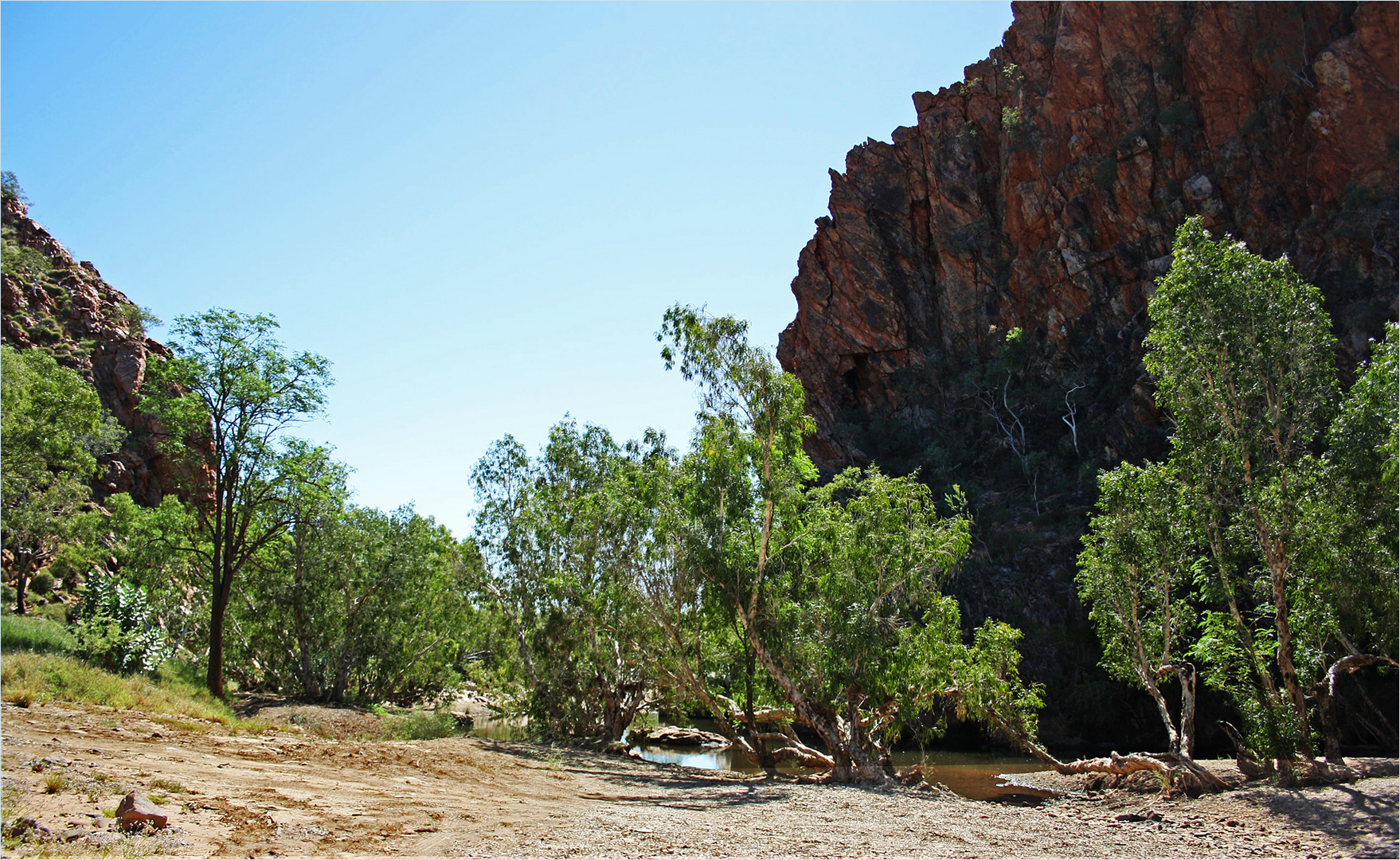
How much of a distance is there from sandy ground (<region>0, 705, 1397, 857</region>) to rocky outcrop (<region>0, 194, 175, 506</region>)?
48.4 metres

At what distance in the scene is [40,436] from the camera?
23.4 m

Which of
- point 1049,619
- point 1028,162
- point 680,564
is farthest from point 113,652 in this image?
point 1028,162

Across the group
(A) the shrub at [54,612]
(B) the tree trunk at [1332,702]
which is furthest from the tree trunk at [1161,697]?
(A) the shrub at [54,612]

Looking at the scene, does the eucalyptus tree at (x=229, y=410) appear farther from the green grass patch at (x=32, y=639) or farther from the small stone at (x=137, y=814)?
the small stone at (x=137, y=814)

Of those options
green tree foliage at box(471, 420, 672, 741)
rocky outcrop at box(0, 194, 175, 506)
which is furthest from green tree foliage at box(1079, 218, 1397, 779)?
rocky outcrop at box(0, 194, 175, 506)

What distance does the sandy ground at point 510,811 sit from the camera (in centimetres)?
779

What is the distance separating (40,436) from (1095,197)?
2499 inches

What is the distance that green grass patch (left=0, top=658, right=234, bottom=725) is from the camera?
14.5m

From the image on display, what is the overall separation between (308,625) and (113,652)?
35.6 ft

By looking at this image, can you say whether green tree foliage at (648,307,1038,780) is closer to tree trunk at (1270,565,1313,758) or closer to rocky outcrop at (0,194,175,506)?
tree trunk at (1270,565,1313,758)

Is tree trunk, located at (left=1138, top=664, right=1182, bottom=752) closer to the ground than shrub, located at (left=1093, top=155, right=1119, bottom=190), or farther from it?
closer to the ground

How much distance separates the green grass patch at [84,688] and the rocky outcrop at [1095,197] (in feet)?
160

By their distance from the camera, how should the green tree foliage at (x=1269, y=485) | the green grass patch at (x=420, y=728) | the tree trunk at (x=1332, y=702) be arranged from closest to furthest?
the green tree foliage at (x=1269, y=485)
the tree trunk at (x=1332, y=702)
the green grass patch at (x=420, y=728)

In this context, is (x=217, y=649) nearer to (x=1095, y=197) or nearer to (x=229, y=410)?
(x=229, y=410)
